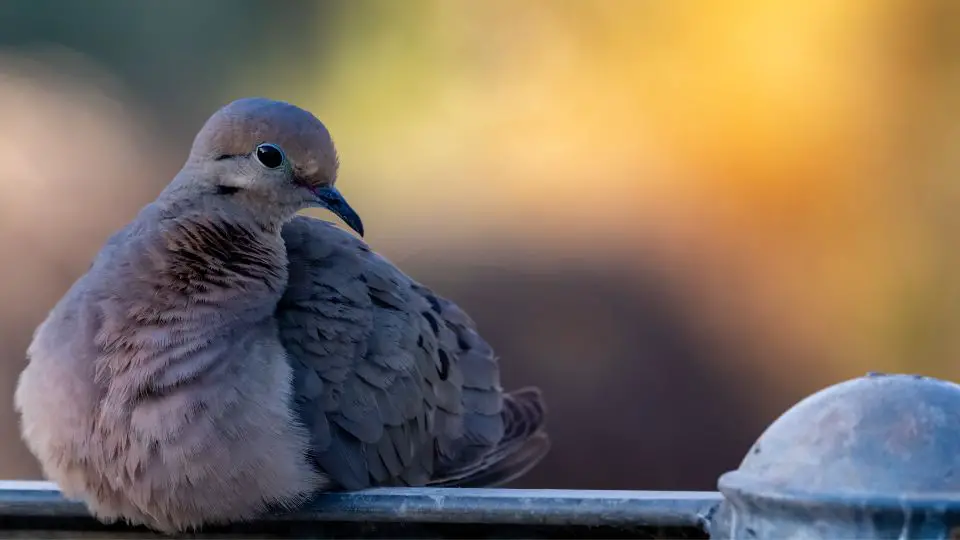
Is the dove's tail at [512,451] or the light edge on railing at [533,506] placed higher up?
the light edge on railing at [533,506]

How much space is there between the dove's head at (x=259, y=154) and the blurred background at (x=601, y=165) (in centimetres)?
237

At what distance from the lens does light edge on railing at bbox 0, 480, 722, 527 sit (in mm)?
1381

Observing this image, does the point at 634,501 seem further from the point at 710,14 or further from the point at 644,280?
the point at 710,14

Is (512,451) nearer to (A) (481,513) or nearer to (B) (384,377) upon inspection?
(B) (384,377)

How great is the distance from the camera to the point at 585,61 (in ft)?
16.0

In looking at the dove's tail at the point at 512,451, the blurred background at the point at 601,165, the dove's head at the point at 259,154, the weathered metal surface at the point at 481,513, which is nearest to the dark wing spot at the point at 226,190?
the dove's head at the point at 259,154

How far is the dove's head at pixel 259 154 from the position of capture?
2.03 meters

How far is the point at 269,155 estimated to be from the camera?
6.70 ft

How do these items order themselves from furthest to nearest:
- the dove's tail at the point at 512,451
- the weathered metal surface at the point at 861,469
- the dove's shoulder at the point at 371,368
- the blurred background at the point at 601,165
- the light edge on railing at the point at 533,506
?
the blurred background at the point at 601,165 → the dove's tail at the point at 512,451 → the dove's shoulder at the point at 371,368 → the light edge on railing at the point at 533,506 → the weathered metal surface at the point at 861,469

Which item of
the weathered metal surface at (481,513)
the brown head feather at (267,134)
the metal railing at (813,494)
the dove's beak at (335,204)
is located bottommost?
the weathered metal surface at (481,513)

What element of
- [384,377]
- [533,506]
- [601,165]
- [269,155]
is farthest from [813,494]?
[601,165]

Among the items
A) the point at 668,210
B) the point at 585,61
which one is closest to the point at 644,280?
the point at 668,210

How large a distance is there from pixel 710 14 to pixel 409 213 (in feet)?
4.99

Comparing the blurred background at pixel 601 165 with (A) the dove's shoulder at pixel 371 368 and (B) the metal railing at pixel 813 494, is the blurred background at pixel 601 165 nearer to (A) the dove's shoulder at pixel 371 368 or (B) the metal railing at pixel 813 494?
(A) the dove's shoulder at pixel 371 368
